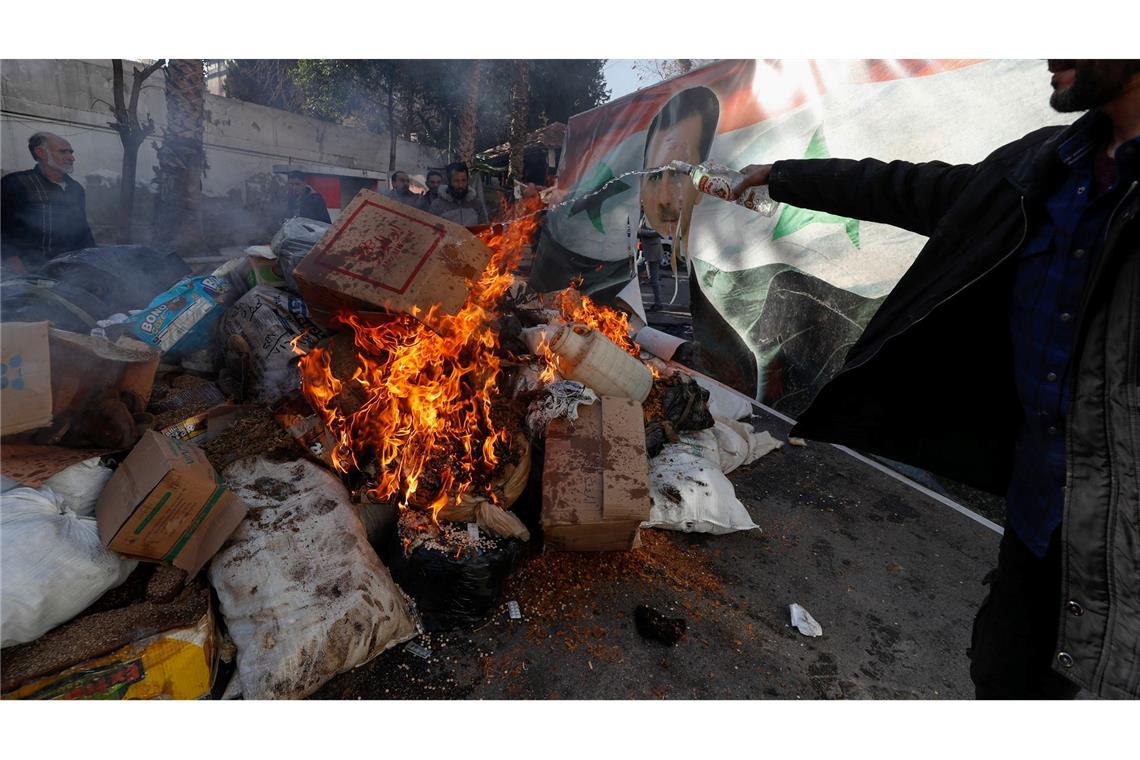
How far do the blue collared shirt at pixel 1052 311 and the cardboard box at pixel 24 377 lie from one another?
3.35 m

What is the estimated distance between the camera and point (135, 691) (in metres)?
1.83

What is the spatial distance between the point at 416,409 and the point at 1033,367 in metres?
2.55

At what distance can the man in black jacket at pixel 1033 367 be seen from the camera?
4.13ft

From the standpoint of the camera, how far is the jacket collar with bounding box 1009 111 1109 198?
4.42ft

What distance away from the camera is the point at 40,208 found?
429 centimetres

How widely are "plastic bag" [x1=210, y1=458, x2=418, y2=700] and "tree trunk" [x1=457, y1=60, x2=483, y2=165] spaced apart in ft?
45.1

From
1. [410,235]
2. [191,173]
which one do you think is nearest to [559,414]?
[410,235]

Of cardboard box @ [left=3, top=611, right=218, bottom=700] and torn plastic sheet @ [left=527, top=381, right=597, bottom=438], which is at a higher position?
torn plastic sheet @ [left=527, top=381, right=597, bottom=438]

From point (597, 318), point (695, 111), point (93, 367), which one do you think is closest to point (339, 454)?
point (93, 367)

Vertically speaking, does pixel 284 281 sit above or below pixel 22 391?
above

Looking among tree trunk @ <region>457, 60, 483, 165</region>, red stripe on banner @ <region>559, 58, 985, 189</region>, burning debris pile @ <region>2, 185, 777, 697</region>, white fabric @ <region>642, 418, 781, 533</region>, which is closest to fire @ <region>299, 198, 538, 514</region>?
burning debris pile @ <region>2, 185, 777, 697</region>

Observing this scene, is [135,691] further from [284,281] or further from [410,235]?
[284,281]

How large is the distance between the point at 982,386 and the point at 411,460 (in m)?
2.44

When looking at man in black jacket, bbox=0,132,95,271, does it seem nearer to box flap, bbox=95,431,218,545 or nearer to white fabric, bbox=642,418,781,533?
box flap, bbox=95,431,218,545
